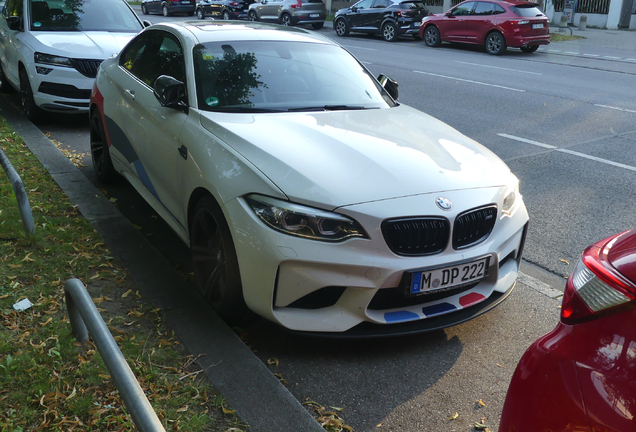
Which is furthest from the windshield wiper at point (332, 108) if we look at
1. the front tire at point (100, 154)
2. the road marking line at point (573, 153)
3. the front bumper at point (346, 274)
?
the road marking line at point (573, 153)

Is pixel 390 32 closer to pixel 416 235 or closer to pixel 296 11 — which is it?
pixel 296 11

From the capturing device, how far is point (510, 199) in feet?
11.4

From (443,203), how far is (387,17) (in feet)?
68.8

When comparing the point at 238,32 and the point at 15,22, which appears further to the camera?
the point at 15,22

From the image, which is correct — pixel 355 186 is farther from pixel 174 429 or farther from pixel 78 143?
pixel 78 143

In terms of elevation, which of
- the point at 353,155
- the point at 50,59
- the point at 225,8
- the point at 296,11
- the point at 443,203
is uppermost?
the point at 225,8

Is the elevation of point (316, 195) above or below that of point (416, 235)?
above

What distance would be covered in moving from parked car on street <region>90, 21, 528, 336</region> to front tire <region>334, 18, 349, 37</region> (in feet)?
68.7

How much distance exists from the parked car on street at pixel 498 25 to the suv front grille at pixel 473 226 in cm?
1601

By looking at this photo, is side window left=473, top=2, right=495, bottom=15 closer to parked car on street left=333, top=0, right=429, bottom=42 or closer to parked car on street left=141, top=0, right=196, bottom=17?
parked car on street left=333, top=0, right=429, bottom=42

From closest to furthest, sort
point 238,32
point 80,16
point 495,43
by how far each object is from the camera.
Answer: point 238,32 < point 80,16 < point 495,43

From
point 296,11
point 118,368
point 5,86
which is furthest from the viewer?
point 296,11

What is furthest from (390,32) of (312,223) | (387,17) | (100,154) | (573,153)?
(312,223)

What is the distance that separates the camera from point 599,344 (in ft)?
5.27
